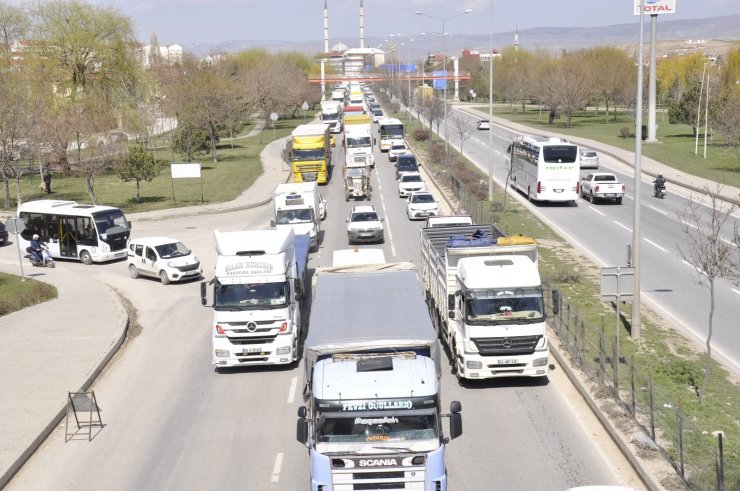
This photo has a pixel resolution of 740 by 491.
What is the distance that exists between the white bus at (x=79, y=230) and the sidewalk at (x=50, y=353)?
168 cm

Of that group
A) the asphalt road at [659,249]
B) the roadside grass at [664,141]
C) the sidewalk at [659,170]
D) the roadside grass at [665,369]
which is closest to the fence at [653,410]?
the roadside grass at [665,369]

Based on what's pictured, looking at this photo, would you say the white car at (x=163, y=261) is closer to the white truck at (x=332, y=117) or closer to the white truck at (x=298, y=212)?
the white truck at (x=298, y=212)

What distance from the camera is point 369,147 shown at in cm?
6372

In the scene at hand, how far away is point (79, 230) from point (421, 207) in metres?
16.9

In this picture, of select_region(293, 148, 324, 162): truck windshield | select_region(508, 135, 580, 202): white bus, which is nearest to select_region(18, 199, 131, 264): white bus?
select_region(293, 148, 324, 162): truck windshield

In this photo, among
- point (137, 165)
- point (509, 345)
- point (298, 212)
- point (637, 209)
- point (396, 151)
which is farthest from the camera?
point (396, 151)

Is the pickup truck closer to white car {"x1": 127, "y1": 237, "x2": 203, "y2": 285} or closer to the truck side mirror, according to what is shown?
white car {"x1": 127, "y1": 237, "x2": 203, "y2": 285}

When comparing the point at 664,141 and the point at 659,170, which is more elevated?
the point at 664,141

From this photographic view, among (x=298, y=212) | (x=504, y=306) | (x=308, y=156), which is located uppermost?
(x=308, y=156)

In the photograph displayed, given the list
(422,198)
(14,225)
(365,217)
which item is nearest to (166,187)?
(422,198)

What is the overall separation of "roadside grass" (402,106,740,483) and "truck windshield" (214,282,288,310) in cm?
734

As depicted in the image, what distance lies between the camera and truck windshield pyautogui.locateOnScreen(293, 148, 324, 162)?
57781 millimetres

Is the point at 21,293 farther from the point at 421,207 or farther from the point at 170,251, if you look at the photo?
the point at 421,207

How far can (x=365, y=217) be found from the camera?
39031mm
